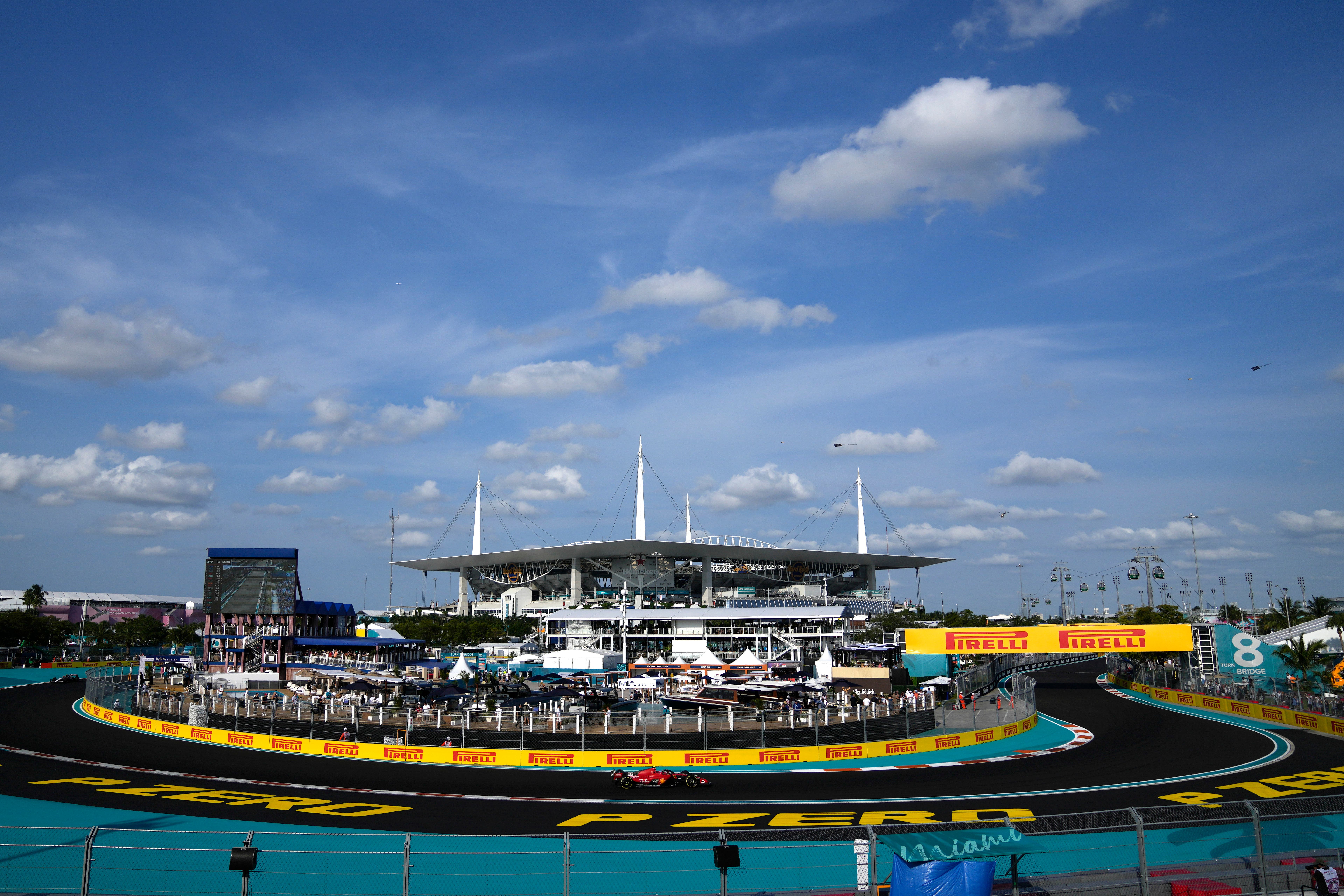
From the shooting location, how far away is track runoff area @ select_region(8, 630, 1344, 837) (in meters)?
21.4

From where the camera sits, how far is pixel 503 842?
19.2 m

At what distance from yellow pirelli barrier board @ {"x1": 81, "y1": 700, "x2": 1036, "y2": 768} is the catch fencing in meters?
9.54

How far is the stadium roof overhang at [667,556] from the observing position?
138m

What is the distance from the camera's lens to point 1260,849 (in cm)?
1262

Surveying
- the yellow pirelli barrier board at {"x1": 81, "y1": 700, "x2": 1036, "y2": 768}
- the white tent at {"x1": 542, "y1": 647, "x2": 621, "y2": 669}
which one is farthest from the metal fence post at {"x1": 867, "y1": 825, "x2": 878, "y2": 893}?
the white tent at {"x1": 542, "y1": 647, "x2": 621, "y2": 669}

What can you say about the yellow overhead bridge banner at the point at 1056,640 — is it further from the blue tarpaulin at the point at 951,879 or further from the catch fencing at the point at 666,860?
the blue tarpaulin at the point at 951,879

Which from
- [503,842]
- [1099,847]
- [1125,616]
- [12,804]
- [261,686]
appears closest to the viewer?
[1099,847]

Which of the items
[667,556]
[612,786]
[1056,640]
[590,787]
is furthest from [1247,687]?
[667,556]

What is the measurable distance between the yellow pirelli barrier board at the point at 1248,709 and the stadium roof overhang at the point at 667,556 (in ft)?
257

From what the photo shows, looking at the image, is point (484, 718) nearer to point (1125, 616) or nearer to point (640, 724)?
point (640, 724)

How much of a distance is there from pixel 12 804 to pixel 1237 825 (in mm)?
27690

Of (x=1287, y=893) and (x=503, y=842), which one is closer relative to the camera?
(x=1287, y=893)

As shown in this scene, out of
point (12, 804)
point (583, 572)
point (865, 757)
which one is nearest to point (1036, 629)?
point (865, 757)

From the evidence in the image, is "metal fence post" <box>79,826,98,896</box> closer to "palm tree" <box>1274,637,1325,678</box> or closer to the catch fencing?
the catch fencing
